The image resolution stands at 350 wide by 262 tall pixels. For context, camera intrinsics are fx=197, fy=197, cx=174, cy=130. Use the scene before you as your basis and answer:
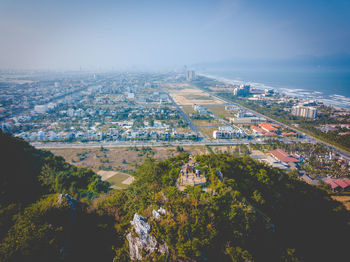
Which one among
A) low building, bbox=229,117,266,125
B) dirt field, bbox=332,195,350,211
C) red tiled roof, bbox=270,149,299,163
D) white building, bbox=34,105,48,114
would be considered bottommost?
dirt field, bbox=332,195,350,211

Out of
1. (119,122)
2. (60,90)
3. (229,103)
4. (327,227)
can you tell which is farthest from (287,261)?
(60,90)

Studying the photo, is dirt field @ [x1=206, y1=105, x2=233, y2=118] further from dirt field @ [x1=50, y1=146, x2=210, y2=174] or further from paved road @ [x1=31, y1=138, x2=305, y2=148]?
dirt field @ [x1=50, y1=146, x2=210, y2=174]

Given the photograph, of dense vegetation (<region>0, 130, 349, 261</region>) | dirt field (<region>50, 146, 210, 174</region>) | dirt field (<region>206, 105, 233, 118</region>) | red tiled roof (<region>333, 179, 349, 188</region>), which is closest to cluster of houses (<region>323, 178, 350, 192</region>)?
red tiled roof (<region>333, 179, 349, 188</region>)

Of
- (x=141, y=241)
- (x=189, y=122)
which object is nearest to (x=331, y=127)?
(x=189, y=122)

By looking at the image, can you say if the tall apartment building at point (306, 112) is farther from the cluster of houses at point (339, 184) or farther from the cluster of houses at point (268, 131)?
the cluster of houses at point (339, 184)

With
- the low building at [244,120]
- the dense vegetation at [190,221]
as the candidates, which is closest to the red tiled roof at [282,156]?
the dense vegetation at [190,221]

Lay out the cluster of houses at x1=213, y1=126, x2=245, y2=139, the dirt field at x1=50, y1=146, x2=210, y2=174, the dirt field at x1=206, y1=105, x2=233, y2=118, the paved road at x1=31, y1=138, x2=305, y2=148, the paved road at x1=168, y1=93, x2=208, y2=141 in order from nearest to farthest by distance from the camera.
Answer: the dirt field at x1=50, y1=146, x2=210, y2=174
the paved road at x1=31, y1=138, x2=305, y2=148
the cluster of houses at x1=213, y1=126, x2=245, y2=139
the paved road at x1=168, y1=93, x2=208, y2=141
the dirt field at x1=206, y1=105, x2=233, y2=118
